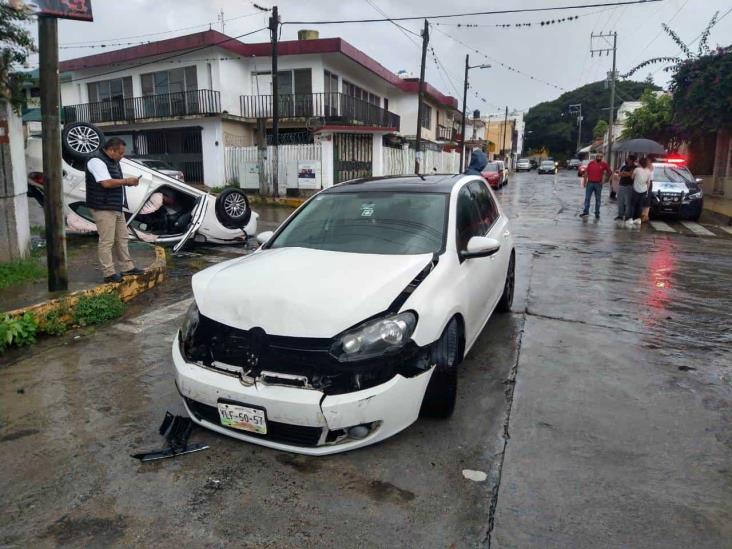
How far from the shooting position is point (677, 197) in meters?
14.6

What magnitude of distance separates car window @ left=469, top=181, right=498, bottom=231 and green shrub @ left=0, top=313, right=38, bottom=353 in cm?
426

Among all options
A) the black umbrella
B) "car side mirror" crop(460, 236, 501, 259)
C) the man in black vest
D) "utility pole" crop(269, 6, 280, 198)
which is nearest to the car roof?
"car side mirror" crop(460, 236, 501, 259)

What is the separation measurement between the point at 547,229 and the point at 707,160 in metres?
15.9

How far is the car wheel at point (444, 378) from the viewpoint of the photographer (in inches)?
→ 128

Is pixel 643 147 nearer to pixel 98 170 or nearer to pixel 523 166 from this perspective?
pixel 98 170

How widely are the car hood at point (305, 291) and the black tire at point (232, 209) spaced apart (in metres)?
6.21

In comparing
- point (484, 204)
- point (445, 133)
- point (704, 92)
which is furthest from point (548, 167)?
point (484, 204)

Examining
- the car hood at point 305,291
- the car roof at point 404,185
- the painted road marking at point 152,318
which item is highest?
the car roof at point 404,185

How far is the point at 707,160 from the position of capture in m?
24.4

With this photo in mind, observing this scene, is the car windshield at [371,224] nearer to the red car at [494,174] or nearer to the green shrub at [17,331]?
the green shrub at [17,331]

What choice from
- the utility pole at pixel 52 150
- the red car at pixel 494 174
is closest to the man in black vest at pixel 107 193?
the utility pole at pixel 52 150

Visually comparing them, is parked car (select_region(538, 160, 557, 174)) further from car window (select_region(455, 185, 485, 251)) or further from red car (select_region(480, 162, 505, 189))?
car window (select_region(455, 185, 485, 251))

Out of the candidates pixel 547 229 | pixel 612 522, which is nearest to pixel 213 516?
pixel 612 522

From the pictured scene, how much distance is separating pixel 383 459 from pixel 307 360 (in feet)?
2.45
